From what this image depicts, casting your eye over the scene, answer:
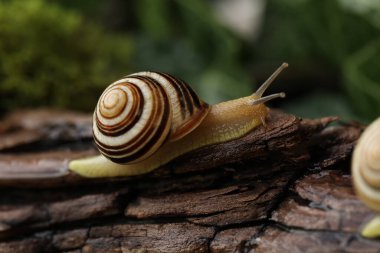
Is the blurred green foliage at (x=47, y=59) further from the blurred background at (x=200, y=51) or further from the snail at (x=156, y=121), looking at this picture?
the snail at (x=156, y=121)

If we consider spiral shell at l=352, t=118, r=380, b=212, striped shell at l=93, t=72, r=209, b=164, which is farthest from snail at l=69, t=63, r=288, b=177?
spiral shell at l=352, t=118, r=380, b=212

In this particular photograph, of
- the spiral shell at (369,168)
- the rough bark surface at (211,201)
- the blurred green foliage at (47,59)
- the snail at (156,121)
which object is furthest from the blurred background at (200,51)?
the spiral shell at (369,168)

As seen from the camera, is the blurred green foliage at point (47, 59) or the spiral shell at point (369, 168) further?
the blurred green foliage at point (47, 59)

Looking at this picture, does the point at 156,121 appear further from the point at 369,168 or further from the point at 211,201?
the point at 369,168

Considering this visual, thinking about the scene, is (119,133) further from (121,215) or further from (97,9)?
(97,9)

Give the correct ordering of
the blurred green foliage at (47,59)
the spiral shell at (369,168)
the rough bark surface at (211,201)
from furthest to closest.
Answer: the blurred green foliage at (47,59), the rough bark surface at (211,201), the spiral shell at (369,168)

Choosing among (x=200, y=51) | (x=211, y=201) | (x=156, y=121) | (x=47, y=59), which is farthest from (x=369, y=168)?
(x=200, y=51)

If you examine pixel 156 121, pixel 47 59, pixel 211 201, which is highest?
pixel 47 59
